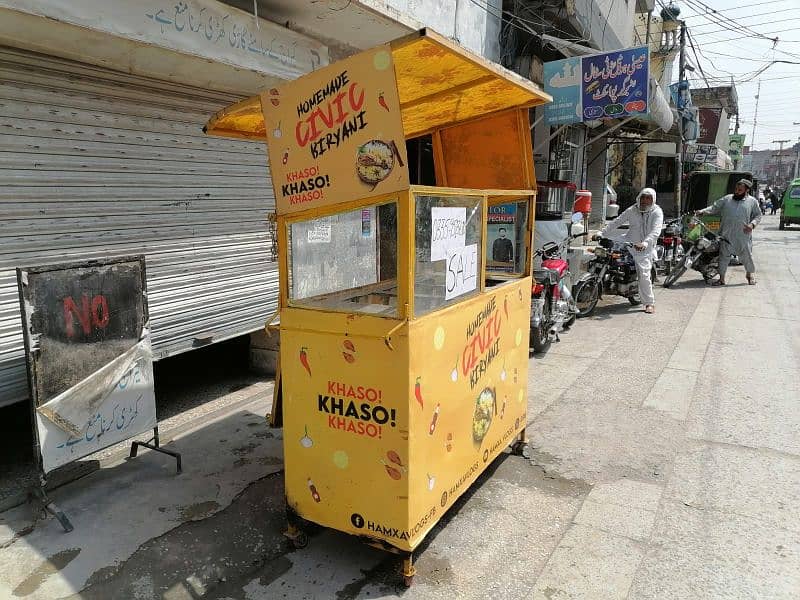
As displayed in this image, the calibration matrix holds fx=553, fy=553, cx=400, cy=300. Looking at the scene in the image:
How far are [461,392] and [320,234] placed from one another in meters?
1.18

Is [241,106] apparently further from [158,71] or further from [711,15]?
[711,15]

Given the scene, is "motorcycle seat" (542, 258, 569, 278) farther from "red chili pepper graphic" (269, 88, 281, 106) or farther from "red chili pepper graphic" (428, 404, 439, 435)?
"red chili pepper graphic" (269, 88, 281, 106)

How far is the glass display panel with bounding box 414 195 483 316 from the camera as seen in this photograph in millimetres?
2645

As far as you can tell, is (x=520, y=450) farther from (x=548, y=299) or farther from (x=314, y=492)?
(x=548, y=299)

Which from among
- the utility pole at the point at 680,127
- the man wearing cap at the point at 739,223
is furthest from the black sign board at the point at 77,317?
the utility pole at the point at 680,127

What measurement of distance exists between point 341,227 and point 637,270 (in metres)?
6.78

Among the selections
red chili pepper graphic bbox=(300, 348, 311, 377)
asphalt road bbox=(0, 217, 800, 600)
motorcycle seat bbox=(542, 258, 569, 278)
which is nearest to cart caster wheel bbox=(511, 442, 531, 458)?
asphalt road bbox=(0, 217, 800, 600)

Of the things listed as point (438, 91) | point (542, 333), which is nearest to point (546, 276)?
point (542, 333)

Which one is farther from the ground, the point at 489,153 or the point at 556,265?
the point at 489,153

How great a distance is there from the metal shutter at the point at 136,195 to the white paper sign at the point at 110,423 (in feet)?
2.49

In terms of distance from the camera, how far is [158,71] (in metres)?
4.57

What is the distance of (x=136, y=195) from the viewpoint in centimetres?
457

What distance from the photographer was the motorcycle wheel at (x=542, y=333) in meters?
6.48

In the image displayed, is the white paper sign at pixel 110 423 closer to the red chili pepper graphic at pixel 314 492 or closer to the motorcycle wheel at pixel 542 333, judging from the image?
the red chili pepper graphic at pixel 314 492
